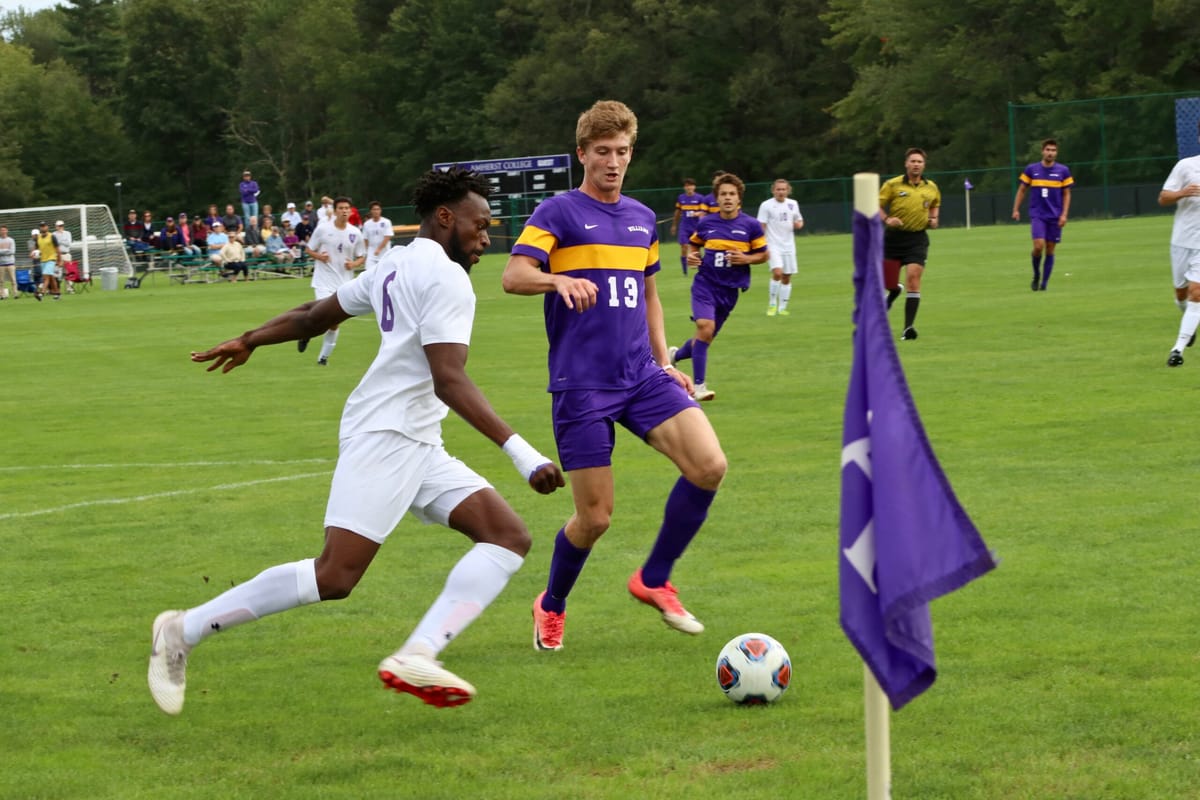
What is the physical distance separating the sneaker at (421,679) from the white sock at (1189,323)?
1149 cm

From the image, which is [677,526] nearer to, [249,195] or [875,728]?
[875,728]

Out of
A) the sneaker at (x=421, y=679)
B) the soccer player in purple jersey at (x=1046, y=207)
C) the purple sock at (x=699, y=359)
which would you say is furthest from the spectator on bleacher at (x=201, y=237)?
the sneaker at (x=421, y=679)

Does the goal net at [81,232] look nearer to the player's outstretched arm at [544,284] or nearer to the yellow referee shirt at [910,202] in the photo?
the yellow referee shirt at [910,202]

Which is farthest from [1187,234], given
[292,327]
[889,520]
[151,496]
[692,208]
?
[692,208]

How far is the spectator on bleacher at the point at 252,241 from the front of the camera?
49406 mm

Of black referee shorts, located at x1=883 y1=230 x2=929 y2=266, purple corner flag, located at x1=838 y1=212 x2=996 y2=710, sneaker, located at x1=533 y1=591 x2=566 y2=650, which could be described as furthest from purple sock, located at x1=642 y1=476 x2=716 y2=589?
black referee shorts, located at x1=883 y1=230 x2=929 y2=266

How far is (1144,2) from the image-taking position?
58406 millimetres

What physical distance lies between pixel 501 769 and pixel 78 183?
9385 cm

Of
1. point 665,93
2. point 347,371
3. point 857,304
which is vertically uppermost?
point 665,93

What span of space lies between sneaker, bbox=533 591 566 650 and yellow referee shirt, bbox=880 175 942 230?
13.6m

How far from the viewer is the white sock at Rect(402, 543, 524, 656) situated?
548 cm

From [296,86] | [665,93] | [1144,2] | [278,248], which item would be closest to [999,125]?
[1144,2]

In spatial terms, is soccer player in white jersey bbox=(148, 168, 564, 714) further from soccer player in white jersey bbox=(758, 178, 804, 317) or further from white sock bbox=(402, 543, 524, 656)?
soccer player in white jersey bbox=(758, 178, 804, 317)

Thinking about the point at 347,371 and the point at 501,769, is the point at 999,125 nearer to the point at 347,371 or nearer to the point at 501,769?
the point at 347,371
